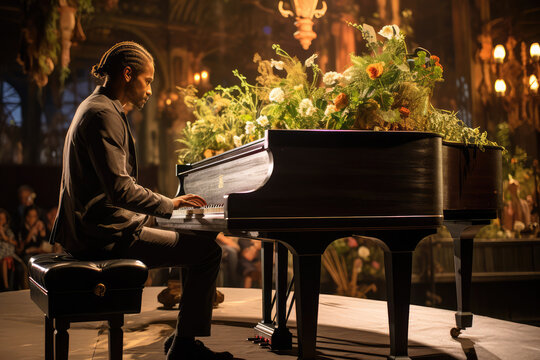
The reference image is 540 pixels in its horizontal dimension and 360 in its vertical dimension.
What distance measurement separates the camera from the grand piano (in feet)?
8.23

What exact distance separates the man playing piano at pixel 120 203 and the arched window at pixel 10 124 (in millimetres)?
5446

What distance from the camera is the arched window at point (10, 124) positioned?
24.9 ft

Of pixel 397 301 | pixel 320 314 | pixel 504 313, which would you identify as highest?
pixel 397 301

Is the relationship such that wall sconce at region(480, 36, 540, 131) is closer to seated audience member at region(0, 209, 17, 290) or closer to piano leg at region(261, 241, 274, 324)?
piano leg at region(261, 241, 274, 324)

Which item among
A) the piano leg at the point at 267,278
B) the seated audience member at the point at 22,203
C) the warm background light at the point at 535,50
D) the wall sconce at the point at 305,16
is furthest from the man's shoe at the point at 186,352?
Result: the warm background light at the point at 535,50

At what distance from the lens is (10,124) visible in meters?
7.67

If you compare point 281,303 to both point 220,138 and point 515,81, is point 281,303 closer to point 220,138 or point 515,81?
point 220,138

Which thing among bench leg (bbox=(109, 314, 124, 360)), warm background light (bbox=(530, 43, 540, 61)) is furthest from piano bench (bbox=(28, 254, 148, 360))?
warm background light (bbox=(530, 43, 540, 61))

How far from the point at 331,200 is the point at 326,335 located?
1693 mm

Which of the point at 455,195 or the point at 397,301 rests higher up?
the point at 455,195

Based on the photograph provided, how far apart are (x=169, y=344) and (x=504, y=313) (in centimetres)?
573

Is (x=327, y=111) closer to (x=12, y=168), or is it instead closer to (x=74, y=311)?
(x=74, y=311)

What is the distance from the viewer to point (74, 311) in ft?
7.63

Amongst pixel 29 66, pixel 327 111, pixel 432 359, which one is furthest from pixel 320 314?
pixel 29 66
